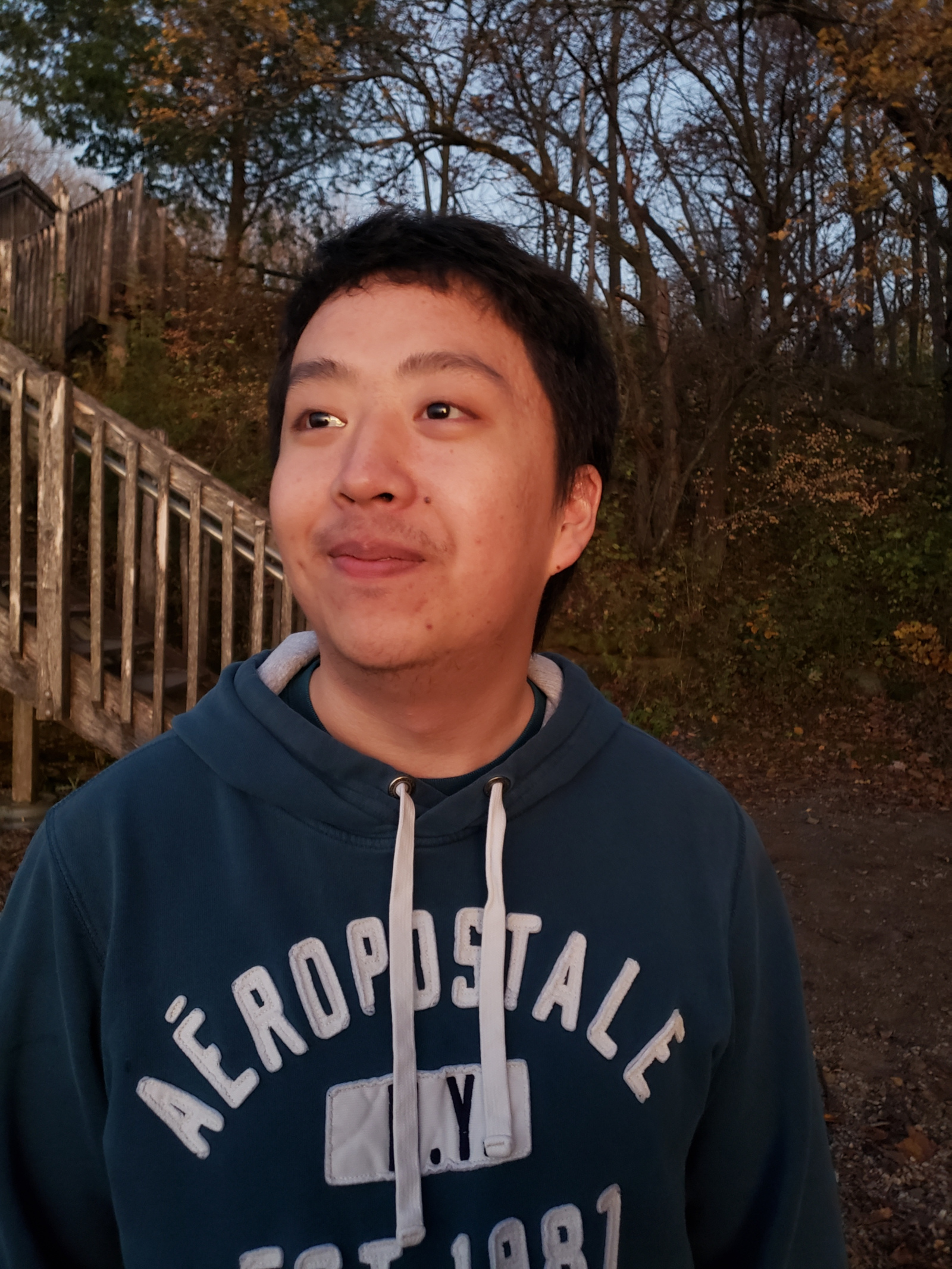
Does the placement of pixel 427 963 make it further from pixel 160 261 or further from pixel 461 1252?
pixel 160 261

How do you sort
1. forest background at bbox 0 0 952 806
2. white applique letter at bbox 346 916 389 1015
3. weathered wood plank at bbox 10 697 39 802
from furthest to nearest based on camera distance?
forest background at bbox 0 0 952 806 < weathered wood plank at bbox 10 697 39 802 < white applique letter at bbox 346 916 389 1015

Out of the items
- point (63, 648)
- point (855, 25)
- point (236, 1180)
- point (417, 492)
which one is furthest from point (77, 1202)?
point (855, 25)

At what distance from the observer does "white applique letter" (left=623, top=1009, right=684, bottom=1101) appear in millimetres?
1260

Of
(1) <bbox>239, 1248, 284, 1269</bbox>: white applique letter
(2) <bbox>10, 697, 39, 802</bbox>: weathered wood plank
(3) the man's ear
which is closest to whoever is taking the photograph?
(1) <bbox>239, 1248, 284, 1269</bbox>: white applique letter

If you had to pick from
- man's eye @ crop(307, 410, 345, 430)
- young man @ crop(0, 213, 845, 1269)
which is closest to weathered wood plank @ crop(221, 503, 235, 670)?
young man @ crop(0, 213, 845, 1269)

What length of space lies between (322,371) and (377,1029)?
2.89 feet

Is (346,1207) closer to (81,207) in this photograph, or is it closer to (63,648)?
(63,648)

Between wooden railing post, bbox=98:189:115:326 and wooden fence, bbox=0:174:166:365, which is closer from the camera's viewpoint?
wooden fence, bbox=0:174:166:365

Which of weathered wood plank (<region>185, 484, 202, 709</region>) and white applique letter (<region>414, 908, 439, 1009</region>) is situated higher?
weathered wood plank (<region>185, 484, 202, 709</region>)

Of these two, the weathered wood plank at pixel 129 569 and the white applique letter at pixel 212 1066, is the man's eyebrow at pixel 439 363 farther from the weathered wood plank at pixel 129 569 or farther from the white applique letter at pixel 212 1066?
the weathered wood plank at pixel 129 569

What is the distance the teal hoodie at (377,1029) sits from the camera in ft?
3.78

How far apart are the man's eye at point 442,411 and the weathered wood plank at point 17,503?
12.5 feet

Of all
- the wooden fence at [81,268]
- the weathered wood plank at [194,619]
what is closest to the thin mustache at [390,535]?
the weathered wood plank at [194,619]

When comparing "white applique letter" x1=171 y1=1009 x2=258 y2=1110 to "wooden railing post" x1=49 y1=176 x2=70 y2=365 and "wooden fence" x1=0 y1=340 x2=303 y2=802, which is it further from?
"wooden railing post" x1=49 y1=176 x2=70 y2=365
